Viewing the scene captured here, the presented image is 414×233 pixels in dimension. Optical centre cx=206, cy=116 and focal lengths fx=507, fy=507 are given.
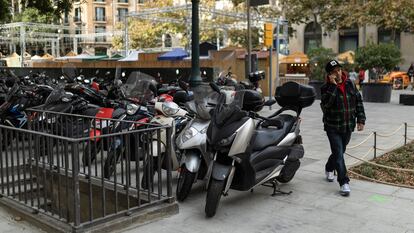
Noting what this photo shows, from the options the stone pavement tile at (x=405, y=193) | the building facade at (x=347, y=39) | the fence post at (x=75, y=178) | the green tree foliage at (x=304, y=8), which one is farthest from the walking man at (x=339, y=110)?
the building facade at (x=347, y=39)

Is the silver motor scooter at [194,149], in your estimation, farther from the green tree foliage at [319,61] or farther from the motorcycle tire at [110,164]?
the green tree foliage at [319,61]

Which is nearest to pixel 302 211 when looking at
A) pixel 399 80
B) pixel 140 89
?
pixel 140 89

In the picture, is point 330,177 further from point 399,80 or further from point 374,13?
point 399,80

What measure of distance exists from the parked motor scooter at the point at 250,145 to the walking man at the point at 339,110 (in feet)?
0.99

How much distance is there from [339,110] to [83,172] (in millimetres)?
3157

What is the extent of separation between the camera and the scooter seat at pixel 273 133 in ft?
18.6

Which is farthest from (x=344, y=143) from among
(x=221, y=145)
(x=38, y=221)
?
(x=38, y=221)

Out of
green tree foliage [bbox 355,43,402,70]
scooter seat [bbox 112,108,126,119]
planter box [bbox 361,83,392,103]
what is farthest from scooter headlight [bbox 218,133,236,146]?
green tree foliage [bbox 355,43,402,70]

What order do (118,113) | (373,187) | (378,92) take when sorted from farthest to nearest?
(378,92)
(118,113)
(373,187)

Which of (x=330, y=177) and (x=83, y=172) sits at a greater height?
(x=83, y=172)

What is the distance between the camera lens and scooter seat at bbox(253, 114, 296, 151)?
5.68m

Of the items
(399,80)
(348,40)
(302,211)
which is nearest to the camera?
(302,211)

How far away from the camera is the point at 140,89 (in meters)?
7.86

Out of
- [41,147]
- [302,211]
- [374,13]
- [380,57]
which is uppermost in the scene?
[374,13]
